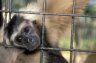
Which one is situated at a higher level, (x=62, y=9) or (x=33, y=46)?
(x=62, y=9)

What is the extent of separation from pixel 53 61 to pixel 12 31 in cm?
24

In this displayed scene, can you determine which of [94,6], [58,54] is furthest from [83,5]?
[94,6]

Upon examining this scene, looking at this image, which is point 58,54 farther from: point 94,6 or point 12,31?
point 94,6

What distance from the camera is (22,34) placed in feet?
4.46

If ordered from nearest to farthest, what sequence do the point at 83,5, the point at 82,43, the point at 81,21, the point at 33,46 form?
the point at 33,46 < the point at 83,5 < the point at 81,21 < the point at 82,43

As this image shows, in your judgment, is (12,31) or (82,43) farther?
(82,43)

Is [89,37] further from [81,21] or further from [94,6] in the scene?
[81,21]

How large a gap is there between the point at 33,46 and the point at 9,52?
→ 16cm

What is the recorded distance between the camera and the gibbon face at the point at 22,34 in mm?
1343

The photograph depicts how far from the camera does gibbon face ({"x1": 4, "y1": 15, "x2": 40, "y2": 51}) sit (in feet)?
4.41

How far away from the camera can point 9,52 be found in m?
1.47

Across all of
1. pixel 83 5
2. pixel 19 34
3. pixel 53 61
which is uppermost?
pixel 83 5

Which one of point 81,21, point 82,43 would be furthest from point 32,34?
point 82,43

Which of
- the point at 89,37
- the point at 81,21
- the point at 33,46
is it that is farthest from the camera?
the point at 89,37
